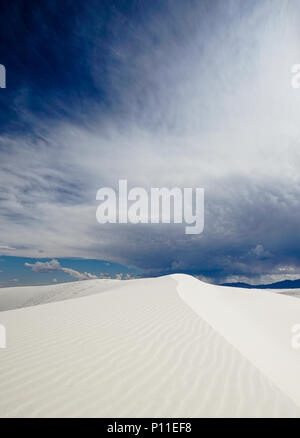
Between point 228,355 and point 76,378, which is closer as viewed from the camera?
point 76,378

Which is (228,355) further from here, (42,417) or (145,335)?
(42,417)

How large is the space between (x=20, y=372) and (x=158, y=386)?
234cm

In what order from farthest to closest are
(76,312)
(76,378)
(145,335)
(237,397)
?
(76,312), (145,335), (76,378), (237,397)

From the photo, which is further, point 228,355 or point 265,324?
point 265,324

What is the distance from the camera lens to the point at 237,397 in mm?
3730

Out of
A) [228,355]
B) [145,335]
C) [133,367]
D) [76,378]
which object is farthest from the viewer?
[145,335]

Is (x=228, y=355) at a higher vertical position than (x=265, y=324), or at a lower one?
higher

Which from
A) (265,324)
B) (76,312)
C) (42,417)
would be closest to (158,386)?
(42,417)
